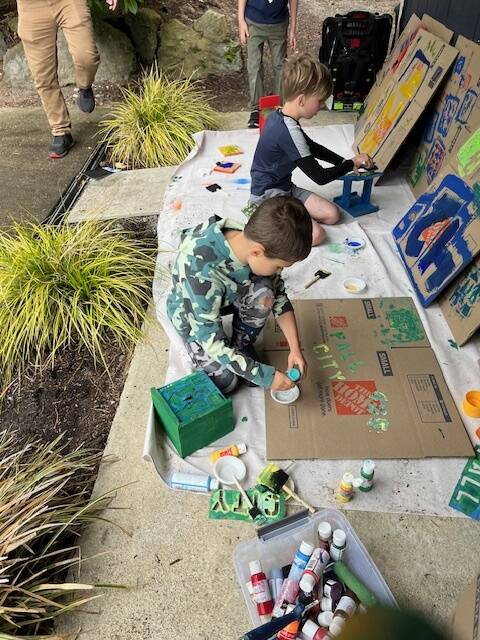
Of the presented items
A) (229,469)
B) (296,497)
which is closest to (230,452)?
(229,469)

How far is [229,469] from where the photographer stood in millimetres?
1963

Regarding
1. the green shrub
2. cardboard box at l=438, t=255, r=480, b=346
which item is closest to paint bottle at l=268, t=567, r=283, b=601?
cardboard box at l=438, t=255, r=480, b=346

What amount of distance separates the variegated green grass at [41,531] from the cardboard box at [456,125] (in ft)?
7.94

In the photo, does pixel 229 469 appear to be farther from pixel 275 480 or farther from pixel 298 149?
pixel 298 149

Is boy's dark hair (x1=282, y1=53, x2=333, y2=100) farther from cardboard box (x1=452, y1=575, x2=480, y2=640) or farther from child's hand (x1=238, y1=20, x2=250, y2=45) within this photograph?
cardboard box (x1=452, y1=575, x2=480, y2=640)

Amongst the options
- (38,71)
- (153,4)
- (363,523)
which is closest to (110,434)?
(363,523)

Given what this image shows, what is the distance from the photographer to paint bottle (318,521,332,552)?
62.2 inches

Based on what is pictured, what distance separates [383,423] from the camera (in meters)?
2.09

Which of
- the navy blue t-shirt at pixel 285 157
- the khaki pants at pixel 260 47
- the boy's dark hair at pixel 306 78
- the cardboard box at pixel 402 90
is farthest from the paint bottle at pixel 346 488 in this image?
the khaki pants at pixel 260 47

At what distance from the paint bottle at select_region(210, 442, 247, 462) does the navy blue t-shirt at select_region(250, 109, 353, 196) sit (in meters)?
1.64

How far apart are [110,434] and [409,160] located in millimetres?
2942

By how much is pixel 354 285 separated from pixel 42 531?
1912 mm

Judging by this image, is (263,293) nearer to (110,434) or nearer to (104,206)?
(110,434)

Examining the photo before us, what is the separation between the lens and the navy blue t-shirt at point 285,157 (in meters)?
2.81
